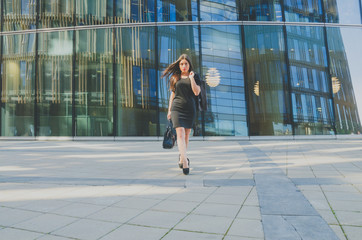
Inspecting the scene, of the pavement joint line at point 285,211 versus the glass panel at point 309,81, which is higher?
the glass panel at point 309,81

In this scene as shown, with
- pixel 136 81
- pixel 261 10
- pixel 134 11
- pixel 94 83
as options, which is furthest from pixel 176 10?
pixel 94 83

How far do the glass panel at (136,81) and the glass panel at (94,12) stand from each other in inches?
41.2

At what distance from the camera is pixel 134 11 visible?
12695mm

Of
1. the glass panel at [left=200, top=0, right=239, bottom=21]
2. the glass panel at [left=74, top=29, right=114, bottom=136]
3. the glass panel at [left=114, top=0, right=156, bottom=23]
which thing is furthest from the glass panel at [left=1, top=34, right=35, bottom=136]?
the glass panel at [left=200, top=0, right=239, bottom=21]

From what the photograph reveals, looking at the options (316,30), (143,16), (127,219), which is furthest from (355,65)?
(127,219)

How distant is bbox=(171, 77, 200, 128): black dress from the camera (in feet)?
13.0

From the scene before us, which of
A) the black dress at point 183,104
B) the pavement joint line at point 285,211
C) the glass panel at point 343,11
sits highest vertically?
the glass panel at point 343,11

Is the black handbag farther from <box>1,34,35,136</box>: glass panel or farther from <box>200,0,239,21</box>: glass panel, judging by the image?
<box>1,34,35,136</box>: glass panel

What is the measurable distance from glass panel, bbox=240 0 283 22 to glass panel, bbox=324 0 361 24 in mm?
2515

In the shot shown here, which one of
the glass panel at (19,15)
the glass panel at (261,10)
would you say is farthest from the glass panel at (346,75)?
the glass panel at (19,15)

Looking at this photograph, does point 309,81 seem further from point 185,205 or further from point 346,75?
point 185,205

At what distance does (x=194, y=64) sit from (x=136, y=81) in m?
2.97

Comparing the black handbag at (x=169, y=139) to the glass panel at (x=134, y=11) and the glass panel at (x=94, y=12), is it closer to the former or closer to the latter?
the glass panel at (x=134, y=11)

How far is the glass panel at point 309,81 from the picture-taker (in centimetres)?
1172
